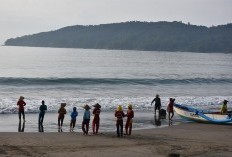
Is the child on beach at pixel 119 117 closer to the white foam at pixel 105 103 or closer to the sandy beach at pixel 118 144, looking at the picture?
the sandy beach at pixel 118 144

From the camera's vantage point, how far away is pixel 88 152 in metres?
16.0

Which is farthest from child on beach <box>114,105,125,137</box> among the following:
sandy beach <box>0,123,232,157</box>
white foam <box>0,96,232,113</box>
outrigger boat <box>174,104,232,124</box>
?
white foam <box>0,96,232,113</box>

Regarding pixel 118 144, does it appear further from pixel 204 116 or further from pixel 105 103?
pixel 105 103

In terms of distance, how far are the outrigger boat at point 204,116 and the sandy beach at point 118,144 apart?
3160 millimetres

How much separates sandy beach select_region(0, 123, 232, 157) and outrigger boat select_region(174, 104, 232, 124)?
316cm

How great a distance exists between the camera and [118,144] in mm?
17594

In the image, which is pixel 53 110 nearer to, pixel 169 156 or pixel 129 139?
pixel 129 139

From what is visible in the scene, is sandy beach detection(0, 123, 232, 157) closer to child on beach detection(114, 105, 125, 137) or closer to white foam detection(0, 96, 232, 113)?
child on beach detection(114, 105, 125, 137)

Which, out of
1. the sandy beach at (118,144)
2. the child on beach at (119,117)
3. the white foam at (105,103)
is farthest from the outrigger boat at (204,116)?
the child on beach at (119,117)

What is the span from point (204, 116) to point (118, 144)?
362 inches

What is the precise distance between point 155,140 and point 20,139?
5.45m

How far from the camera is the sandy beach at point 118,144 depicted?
15914 millimetres

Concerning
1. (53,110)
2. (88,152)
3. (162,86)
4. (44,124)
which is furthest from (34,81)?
(88,152)

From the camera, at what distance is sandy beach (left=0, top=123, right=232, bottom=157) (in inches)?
627
